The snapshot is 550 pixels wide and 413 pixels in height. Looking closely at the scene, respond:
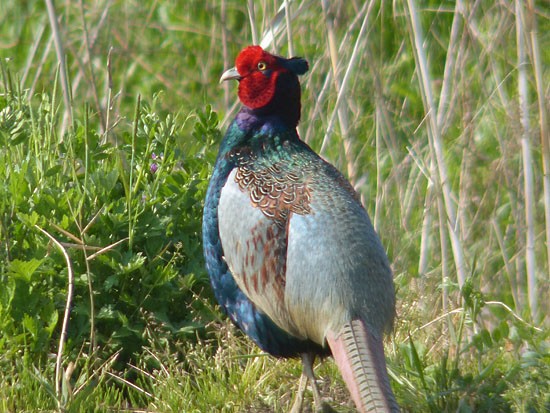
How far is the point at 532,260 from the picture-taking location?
4.22 meters

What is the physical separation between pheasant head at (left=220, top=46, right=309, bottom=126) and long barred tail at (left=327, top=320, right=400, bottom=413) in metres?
0.94

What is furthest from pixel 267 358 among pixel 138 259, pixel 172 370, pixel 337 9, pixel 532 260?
pixel 337 9

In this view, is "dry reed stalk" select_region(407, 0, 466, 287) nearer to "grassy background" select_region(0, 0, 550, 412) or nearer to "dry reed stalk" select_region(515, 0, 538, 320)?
"grassy background" select_region(0, 0, 550, 412)

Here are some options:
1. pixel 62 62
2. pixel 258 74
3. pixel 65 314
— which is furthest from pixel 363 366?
pixel 62 62

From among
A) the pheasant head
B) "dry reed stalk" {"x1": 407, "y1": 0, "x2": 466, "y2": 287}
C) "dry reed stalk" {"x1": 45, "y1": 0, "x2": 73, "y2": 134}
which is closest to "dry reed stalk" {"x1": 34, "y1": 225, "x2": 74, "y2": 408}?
"dry reed stalk" {"x1": 45, "y1": 0, "x2": 73, "y2": 134}

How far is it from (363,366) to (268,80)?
3.81ft

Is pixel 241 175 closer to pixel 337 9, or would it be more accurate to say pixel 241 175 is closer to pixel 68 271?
pixel 68 271

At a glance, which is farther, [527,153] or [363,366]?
[527,153]

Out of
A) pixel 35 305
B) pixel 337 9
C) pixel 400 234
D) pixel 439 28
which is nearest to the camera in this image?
pixel 35 305

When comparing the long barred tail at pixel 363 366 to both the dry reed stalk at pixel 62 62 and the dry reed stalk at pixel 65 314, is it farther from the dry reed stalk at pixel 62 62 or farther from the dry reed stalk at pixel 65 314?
the dry reed stalk at pixel 62 62

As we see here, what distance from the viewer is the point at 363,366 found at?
3041mm

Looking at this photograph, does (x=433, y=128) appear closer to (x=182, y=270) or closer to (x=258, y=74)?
(x=258, y=74)

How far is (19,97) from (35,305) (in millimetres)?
825

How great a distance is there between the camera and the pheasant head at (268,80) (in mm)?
3715
